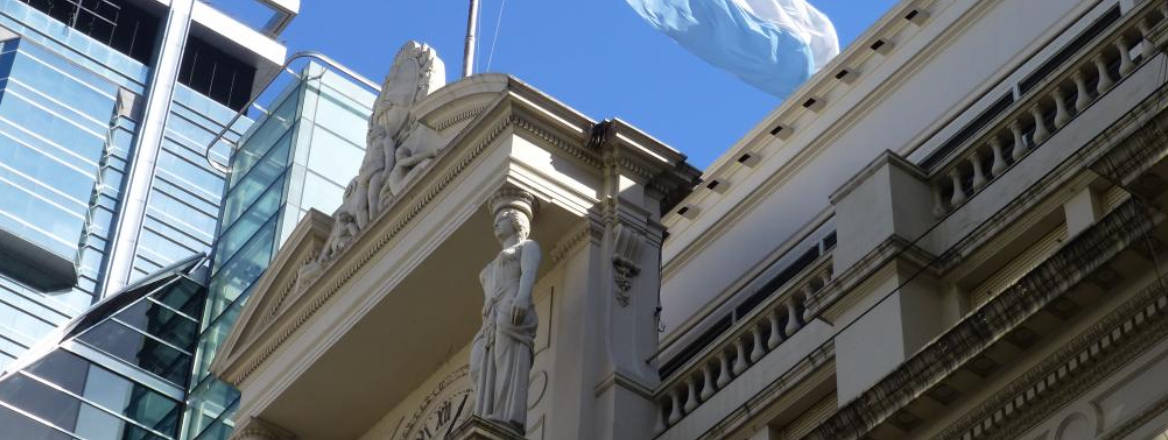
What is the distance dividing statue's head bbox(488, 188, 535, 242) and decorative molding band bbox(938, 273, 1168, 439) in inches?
252

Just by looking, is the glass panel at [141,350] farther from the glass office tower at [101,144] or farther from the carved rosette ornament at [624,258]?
the carved rosette ornament at [624,258]

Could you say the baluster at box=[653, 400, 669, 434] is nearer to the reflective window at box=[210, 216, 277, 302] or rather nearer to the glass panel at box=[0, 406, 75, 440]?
the glass panel at box=[0, 406, 75, 440]

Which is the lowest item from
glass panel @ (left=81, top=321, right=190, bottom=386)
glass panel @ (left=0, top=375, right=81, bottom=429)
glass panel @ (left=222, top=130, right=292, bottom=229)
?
glass panel @ (left=0, top=375, right=81, bottom=429)

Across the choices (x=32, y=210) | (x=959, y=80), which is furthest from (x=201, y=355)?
(x=959, y=80)

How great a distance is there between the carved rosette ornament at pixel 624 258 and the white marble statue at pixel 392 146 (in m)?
2.73

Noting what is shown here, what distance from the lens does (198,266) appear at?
47750 millimetres

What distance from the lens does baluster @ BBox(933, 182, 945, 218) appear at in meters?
16.1

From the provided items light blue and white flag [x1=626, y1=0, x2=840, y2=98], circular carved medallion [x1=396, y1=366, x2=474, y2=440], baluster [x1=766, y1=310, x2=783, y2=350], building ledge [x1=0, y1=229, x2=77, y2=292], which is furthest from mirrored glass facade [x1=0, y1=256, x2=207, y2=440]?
baluster [x1=766, y1=310, x2=783, y2=350]

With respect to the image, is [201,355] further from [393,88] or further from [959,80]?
[959,80]

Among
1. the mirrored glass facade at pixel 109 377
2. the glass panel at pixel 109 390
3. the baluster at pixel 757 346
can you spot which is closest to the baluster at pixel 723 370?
the baluster at pixel 757 346

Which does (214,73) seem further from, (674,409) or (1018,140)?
(1018,140)

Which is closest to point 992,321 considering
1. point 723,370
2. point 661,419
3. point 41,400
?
point 723,370

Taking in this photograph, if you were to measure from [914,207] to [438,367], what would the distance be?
6648mm

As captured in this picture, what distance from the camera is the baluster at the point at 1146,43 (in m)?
14.6
